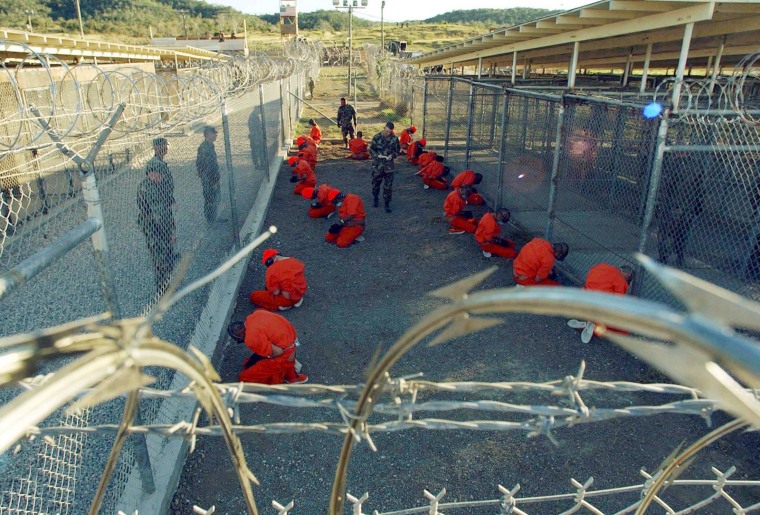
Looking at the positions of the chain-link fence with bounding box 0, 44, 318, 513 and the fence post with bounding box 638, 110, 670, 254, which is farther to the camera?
the fence post with bounding box 638, 110, 670, 254

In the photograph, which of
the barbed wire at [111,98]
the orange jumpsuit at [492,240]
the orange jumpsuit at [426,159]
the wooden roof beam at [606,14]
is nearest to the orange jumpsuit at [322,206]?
the barbed wire at [111,98]

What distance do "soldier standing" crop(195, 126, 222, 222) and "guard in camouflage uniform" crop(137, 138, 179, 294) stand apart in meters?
1.25

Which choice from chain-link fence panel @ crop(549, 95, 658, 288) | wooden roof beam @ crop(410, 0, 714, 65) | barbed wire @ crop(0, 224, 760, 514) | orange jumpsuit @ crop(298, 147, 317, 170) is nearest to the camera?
barbed wire @ crop(0, 224, 760, 514)

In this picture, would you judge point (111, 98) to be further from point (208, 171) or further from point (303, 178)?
point (303, 178)

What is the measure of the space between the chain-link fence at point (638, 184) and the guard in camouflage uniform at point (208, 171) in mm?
4242

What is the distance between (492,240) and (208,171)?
403 centimetres

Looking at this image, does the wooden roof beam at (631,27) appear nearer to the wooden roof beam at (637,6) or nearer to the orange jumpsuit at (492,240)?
the wooden roof beam at (637,6)

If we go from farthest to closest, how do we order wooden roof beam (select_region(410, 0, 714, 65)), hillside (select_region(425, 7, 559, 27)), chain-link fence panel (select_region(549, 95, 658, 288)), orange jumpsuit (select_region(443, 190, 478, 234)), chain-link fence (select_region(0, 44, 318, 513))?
hillside (select_region(425, 7, 559, 27)) < orange jumpsuit (select_region(443, 190, 478, 234)) < chain-link fence panel (select_region(549, 95, 658, 288)) < wooden roof beam (select_region(410, 0, 714, 65)) < chain-link fence (select_region(0, 44, 318, 513))

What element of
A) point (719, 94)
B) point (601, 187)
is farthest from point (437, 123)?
point (719, 94)

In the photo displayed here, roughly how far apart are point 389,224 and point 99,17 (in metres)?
84.2

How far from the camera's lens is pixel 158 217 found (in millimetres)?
5332

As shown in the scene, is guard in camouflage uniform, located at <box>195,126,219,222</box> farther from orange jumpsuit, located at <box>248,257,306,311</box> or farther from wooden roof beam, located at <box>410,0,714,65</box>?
wooden roof beam, located at <box>410,0,714,65</box>

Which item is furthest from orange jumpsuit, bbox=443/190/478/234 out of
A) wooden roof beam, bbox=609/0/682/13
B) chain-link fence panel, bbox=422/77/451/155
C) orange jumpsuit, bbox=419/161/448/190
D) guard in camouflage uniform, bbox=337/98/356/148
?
guard in camouflage uniform, bbox=337/98/356/148

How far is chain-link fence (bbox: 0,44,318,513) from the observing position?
3.19 metres
